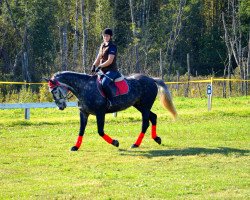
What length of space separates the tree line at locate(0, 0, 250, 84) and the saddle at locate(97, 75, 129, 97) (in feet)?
91.6

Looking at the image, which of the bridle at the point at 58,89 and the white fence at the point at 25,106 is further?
the white fence at the point at 25,106

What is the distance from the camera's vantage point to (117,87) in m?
15.5

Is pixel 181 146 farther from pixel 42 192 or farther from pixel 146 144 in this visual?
pixel 42 192

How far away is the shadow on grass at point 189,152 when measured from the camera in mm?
14727

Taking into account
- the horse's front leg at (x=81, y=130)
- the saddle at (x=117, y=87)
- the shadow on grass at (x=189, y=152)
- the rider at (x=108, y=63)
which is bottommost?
the shadow on grass at (x=189, y=152)

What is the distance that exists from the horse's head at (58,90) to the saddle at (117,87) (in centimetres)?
77

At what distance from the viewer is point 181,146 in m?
16.2

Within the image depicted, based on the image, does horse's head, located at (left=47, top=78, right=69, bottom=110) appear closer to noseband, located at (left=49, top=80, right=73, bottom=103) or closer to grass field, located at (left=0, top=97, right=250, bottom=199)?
noseband, located at (left=49, top=80, right=73, bottom=103)

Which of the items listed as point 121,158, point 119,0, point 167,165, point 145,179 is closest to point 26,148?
point 121,158

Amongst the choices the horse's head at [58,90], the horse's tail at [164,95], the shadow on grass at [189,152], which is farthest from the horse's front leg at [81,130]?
the horse's tail at [164,95]

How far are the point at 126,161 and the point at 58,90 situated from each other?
258 centimetres

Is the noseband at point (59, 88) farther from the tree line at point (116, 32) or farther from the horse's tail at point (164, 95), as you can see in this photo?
the tree line at point (116, 32)

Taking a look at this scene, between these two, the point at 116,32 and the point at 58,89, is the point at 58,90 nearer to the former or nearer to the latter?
the point at 58,89

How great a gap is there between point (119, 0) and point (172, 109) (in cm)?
3706
